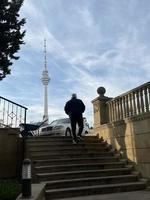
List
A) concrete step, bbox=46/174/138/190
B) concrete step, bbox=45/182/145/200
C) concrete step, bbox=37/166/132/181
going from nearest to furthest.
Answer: concrete step, bbox=45/182/145/200 < concrete step, bbox=46/174/138/190 < concrete step, bbox=37/166/132/181

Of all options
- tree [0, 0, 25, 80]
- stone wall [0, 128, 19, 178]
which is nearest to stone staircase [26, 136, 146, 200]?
stone wall [0, 128, 19, 178]

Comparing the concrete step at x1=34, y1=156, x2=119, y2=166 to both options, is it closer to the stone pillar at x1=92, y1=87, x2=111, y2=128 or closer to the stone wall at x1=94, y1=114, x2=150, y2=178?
the stone wall at x1=94, y1=114, x2=150, y2=178

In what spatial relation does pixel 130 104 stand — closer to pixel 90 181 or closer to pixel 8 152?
pixel 90 181

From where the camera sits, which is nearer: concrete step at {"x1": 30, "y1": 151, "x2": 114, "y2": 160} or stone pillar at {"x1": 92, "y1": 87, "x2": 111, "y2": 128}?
concrete step at {"x1": 30, "y1": 151, "x2": 114, "y2": 160}

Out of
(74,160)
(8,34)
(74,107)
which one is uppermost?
(8,34)

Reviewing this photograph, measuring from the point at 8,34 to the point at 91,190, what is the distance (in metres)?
6.29

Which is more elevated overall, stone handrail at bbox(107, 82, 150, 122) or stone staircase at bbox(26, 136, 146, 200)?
stone handrail at bbox(107, 82, 150, 122)

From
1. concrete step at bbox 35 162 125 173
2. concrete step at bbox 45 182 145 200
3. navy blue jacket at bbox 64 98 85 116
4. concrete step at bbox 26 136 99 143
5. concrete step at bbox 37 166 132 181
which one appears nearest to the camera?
concrete step at bbox 45 182 145 200

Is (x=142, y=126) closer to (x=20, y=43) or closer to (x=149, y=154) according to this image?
(x=149, y=154)

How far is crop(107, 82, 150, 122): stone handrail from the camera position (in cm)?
1198

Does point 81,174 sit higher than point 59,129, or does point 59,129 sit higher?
point 59,129

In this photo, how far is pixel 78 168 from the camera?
1161 centimetres

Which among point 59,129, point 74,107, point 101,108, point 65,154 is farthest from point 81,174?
point 59,129

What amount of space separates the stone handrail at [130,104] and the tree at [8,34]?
4175 mm
